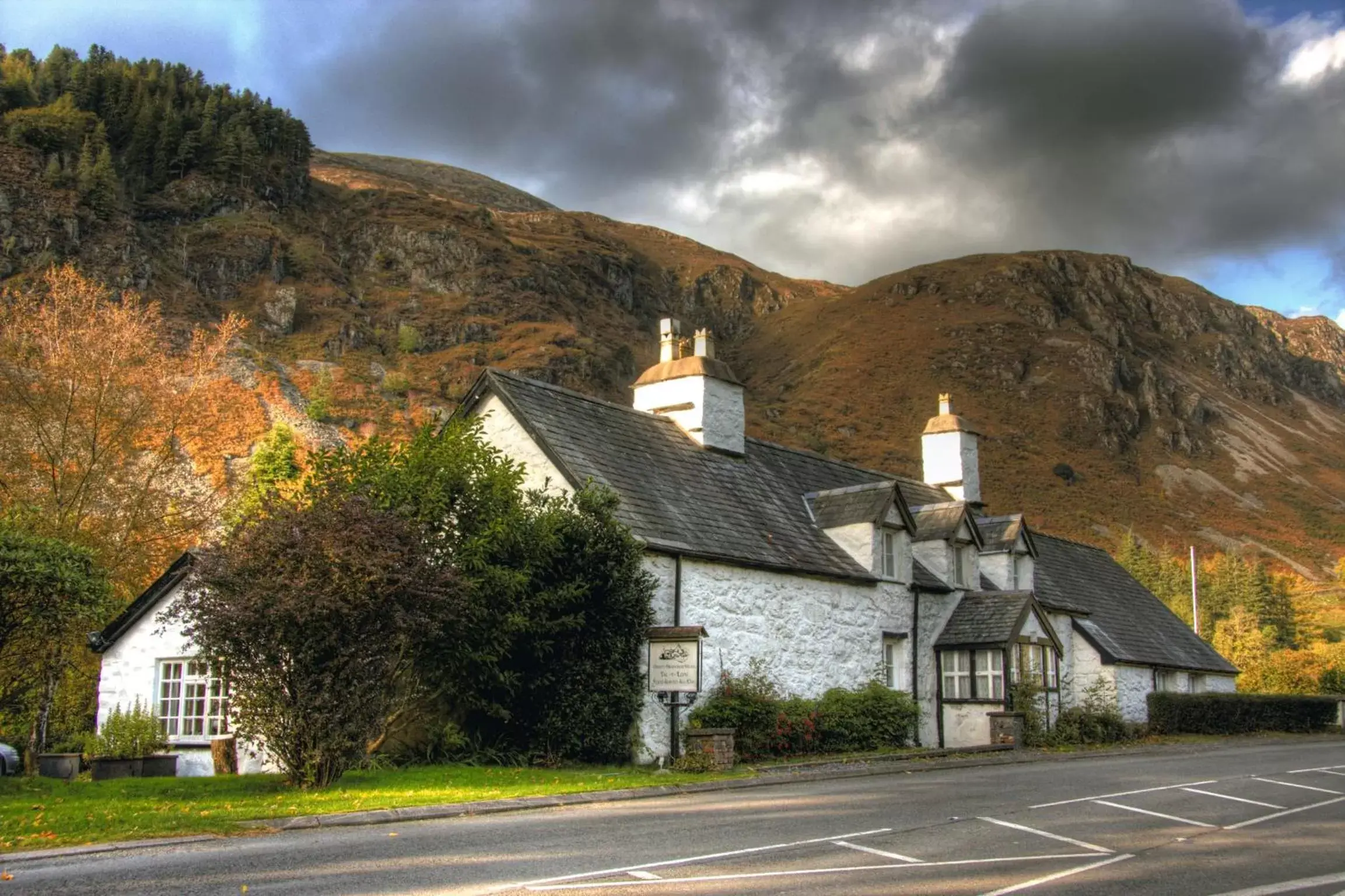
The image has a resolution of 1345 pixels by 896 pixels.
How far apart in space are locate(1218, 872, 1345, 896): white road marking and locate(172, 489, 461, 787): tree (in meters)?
10.0

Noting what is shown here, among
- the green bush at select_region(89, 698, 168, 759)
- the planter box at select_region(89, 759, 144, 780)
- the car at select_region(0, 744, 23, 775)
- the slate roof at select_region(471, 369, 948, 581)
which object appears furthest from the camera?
the slate roof at select_region(471, 369, 948, 581)

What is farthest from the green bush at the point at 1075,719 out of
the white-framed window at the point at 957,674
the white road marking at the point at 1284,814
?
the white road marking at the point at 1284,814

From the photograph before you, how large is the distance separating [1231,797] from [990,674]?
11564 millimetres

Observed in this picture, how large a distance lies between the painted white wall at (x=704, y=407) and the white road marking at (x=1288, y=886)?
59.6 feet

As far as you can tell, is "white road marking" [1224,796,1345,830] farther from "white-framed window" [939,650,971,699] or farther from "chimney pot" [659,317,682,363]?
"chimney pot" [659,317,682,363]

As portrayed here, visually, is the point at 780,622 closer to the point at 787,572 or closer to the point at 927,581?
the point at 787,572

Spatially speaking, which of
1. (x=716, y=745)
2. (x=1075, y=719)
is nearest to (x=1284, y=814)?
(x=716, y=745)

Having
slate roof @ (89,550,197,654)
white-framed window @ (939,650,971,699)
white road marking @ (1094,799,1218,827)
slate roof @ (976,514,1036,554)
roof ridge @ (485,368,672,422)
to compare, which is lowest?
white road marking @ (1094,799,1218,827)

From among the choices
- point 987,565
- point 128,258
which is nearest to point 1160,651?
point 987,565

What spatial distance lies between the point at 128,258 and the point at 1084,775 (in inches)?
4466

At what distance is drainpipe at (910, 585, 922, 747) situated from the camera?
2605cm

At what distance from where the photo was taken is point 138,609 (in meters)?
21.0

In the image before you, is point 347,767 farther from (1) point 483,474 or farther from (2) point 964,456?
(2) point 964,456

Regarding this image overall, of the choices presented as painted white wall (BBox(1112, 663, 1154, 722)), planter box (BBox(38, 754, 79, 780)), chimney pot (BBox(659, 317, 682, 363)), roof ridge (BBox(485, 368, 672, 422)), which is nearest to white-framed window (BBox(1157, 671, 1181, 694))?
painted white wall (BBox(1112, 663, 1154, 722))
